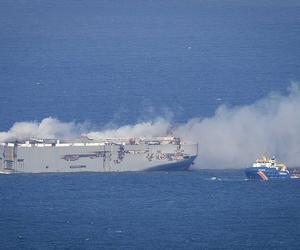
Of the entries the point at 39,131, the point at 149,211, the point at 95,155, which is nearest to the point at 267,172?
the point at 95,155

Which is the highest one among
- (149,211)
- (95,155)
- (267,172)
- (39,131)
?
(39,131)

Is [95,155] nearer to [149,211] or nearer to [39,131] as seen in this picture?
[39,131]

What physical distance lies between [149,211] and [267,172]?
12.8m

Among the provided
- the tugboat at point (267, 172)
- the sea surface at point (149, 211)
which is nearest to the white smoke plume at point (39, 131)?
the sea surface at point (149, 211)

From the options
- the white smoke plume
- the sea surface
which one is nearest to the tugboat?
the sea surface

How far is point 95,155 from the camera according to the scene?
371ft

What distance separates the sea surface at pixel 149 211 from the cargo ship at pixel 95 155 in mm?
1522

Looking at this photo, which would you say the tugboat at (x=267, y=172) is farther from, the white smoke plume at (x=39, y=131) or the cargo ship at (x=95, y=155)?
the white smoke plume at (x=39, y=131)

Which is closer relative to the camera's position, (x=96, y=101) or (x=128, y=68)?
(x=96, y=101)

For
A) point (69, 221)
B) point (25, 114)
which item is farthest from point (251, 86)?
point (69, 221)

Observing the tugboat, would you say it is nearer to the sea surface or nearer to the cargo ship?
the sea surface

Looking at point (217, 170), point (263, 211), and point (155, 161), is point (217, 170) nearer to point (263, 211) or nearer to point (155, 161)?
point (155, 161)

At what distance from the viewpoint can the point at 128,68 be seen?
16975 centimetres

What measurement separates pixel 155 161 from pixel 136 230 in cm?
2136
